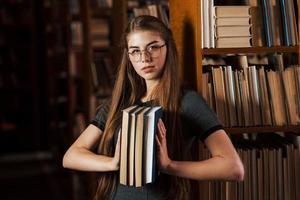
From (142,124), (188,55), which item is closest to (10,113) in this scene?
(188,55)

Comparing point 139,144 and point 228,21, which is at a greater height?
point 228,21

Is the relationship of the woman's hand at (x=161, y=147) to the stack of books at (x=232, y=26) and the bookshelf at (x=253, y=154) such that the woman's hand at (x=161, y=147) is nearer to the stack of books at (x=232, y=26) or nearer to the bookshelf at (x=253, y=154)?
the bookshelf at (x=253, y=154)

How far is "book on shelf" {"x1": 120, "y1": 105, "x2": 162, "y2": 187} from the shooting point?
→ 147 cm

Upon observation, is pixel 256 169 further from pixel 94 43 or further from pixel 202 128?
pixel 94 43

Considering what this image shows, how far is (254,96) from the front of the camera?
6.38 ft

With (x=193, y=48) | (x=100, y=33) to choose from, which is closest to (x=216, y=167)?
(x=193, y=48)

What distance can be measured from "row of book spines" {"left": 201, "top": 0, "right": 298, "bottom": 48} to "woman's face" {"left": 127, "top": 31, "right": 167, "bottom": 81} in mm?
290

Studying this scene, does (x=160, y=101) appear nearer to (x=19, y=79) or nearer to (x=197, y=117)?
(x=197, y=117)

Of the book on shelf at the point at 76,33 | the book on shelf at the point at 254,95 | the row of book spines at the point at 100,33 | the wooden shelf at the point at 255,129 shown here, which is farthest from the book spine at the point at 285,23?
the book on shelf at the point at 76,33

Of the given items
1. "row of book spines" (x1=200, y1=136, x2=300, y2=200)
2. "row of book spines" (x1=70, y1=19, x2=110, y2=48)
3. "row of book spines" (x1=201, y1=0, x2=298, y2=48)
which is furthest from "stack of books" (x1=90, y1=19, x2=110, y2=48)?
"row of book spines" (x1=200, y1=136, x2=300, y2=200)

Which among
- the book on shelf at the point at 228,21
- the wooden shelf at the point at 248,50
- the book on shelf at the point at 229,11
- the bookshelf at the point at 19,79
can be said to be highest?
the bookshelf at the point at 19,79

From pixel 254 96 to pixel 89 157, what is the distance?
0.70m

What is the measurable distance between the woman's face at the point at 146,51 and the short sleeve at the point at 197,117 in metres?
0.15

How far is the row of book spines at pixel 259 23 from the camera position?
6.24 feet
